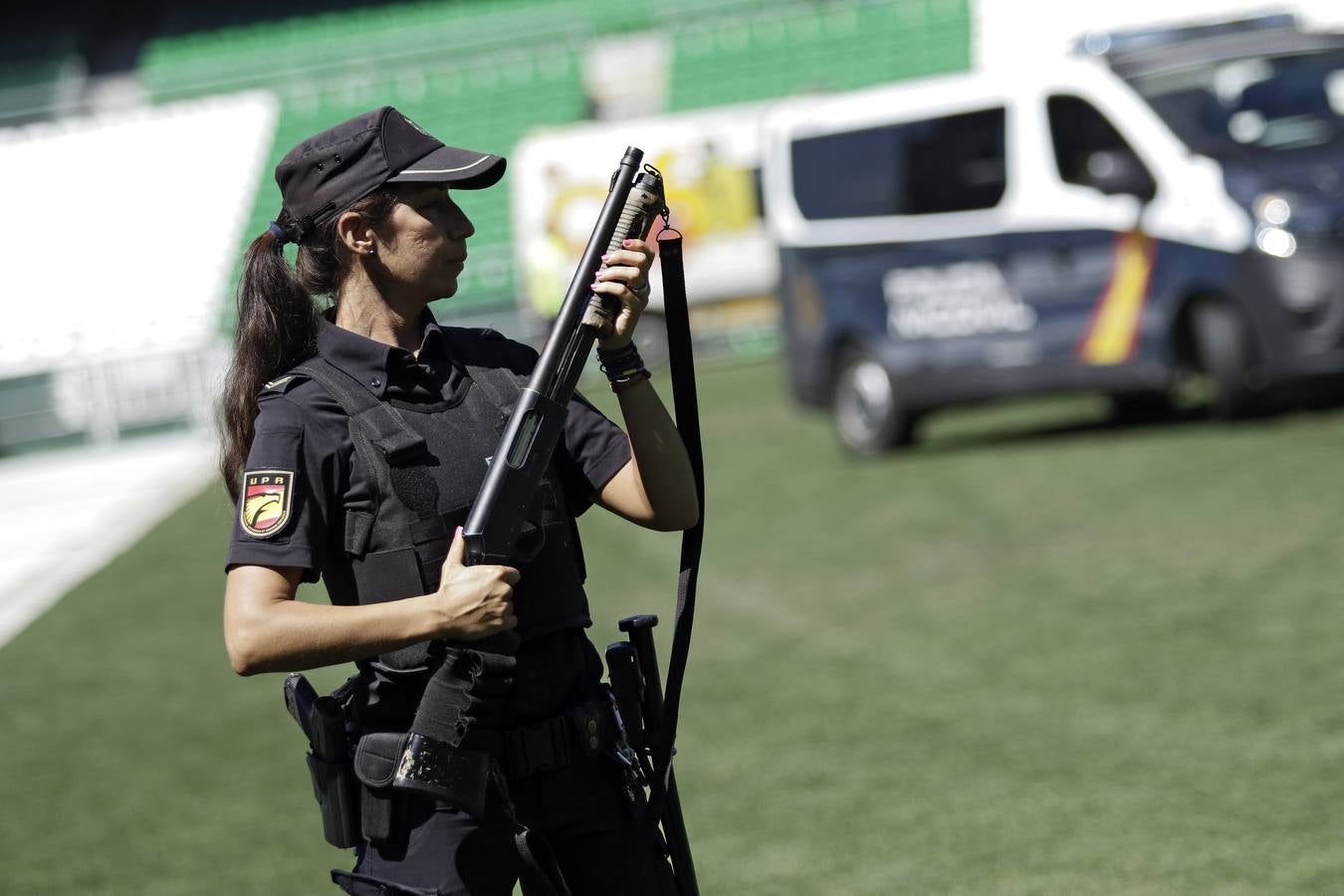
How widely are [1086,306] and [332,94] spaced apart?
1718 centimetres

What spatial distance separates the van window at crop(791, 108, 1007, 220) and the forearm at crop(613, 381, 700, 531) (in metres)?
8.57

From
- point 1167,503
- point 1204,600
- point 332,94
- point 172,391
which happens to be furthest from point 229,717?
point 332,94

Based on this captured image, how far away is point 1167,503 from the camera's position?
A: 902cm

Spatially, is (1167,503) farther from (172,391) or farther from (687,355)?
(172,391)

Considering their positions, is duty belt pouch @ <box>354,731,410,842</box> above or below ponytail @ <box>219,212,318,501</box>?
below

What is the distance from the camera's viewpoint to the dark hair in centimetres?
275

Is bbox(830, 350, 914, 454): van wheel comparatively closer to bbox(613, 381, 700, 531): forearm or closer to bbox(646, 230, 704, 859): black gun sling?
bbox(646, 230, 704, 859): black gun sling

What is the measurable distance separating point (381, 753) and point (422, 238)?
29.3 inches

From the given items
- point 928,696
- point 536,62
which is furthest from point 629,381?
point 536,62

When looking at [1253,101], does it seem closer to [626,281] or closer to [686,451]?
[686,451]

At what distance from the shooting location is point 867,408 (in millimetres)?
11922

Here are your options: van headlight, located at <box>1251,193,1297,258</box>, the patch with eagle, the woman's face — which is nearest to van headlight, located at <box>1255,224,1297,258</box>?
van headlight, located at <box>1251,193,1297,258</box>

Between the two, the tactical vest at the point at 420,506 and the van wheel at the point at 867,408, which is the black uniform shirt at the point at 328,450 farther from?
the van wheel at the point at 867,408

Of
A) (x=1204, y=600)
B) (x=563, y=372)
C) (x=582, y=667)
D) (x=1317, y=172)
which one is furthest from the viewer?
(x=1317, y=172)
